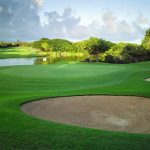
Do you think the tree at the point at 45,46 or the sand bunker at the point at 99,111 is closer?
the sand bunker at the point at 99,111

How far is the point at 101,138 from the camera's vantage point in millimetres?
10727

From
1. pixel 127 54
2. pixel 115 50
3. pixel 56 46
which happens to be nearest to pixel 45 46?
pixel 56 46

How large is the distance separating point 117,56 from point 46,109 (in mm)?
73077

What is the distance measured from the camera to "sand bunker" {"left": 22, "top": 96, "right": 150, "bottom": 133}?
47.6ft

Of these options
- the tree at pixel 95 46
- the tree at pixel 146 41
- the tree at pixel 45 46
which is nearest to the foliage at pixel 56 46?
the tree at pixel 45 46

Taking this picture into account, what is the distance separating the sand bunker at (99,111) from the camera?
14.5m

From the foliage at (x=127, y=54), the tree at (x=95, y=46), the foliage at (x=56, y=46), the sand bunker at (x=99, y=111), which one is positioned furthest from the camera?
the foliage at (x=56, y=46)

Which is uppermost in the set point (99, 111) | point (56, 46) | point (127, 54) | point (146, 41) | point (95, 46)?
point (146, 41)

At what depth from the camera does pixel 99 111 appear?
17047 mm

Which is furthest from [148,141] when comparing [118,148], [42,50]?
[42,50]

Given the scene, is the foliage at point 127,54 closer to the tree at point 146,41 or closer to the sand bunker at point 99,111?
the tree at point 146,41

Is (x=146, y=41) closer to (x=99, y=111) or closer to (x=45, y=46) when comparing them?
(x=45, y=46)

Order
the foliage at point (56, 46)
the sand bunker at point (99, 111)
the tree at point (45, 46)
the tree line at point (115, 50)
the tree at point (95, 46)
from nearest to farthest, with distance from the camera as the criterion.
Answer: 1. the sand bunker at point (99, 111)
2. the tree line at point (115, 50)
3. the tree at point (95, 46)
4. the foliage at point (56, 46)
5. the tree at point (45, 46)

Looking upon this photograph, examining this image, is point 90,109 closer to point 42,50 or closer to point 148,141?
point 148,141
